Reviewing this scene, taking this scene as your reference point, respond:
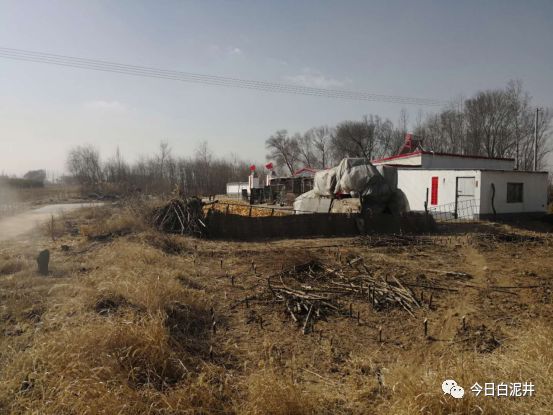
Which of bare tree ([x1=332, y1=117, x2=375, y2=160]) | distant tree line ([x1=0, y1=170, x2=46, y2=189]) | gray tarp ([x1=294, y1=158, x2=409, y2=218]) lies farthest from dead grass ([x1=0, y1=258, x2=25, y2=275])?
bare tree ([x1=332, y1=117, x2=375, y2=160])

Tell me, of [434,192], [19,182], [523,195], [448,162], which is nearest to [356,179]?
[434,192]

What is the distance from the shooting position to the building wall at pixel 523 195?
17438 millimetres

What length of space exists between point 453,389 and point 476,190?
16821 millimetres

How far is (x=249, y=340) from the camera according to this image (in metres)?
4.52

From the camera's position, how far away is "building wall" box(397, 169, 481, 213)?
1792cm

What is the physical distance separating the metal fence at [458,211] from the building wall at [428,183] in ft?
0.74

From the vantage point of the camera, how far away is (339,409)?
10.2 ft

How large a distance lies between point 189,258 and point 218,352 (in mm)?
5305

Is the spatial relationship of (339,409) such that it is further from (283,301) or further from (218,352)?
(283,301)

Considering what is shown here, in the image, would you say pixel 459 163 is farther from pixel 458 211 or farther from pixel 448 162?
pixel 458 211

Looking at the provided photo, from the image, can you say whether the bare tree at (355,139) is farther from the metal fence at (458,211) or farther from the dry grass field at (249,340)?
the dry grass field at (249,340)

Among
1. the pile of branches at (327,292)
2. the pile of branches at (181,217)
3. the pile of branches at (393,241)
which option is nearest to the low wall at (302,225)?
the pile of branches at (181,217)

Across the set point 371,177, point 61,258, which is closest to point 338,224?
point 371,177

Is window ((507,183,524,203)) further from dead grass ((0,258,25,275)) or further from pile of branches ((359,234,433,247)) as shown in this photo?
dead grass ((0,258,25,275))
